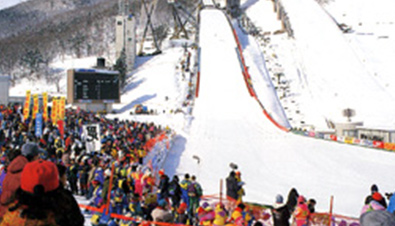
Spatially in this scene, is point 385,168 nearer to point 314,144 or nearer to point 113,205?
point 314,144

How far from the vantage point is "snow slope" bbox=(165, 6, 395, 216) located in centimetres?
1364

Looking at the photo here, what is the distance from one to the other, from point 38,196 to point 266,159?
16.4 metres

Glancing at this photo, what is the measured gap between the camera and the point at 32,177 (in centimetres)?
258

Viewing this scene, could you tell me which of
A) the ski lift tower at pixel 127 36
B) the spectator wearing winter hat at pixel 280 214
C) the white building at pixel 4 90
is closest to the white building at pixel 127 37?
the ski lift tower at pixel 127 36

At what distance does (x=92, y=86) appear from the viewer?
33.4 m

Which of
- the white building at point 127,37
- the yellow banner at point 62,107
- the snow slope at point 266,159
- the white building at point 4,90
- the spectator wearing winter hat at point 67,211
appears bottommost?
the snow slope at point 266,159

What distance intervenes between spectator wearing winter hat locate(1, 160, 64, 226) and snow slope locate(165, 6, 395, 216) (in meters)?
9.62

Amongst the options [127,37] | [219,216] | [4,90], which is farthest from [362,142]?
[127,37]

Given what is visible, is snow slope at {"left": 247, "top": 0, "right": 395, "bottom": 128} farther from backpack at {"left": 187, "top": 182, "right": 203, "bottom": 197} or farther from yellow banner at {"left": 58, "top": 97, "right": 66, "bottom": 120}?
backpack at {"left": 187, "top": 182, "right": 203, "bottom": 197}

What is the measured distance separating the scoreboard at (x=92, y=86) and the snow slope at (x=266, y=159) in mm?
7115

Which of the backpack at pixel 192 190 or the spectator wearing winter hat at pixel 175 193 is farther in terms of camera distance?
the spectator wearing winter hat at pixel 175 193

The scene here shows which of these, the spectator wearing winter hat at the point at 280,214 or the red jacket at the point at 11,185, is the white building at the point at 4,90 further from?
the red jacket at the point at 11,185

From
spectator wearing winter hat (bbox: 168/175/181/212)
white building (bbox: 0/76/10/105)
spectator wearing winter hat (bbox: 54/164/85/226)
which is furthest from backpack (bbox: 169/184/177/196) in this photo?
white building (bbox: 0/76/10/105)

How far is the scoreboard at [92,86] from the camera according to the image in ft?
107
